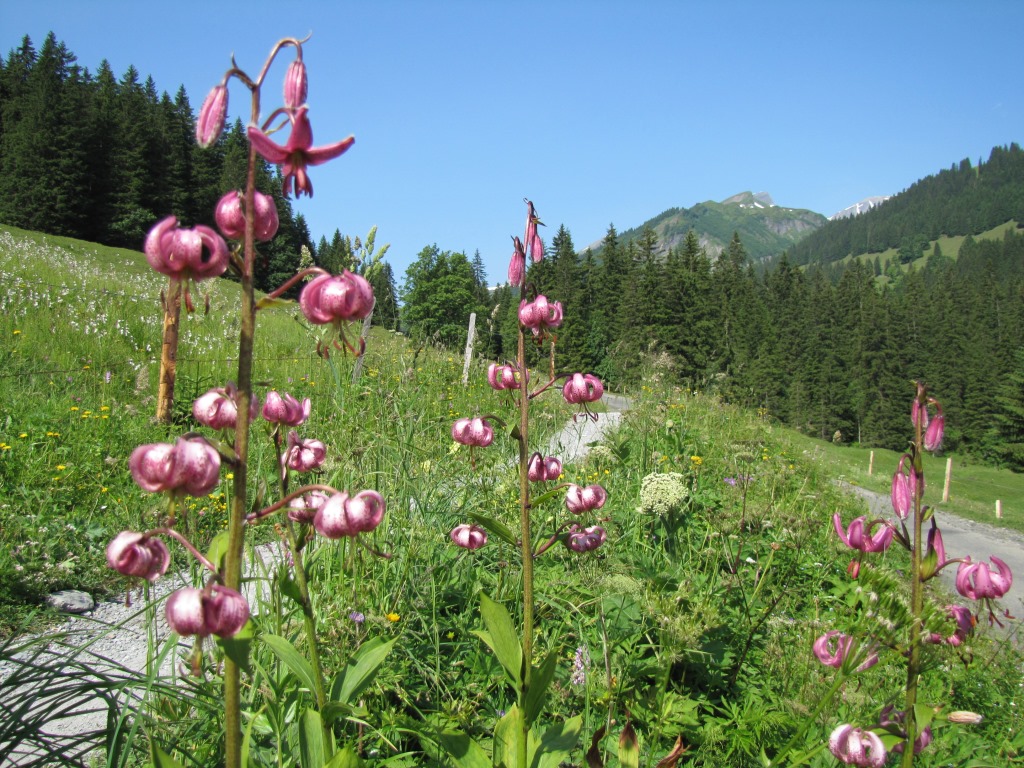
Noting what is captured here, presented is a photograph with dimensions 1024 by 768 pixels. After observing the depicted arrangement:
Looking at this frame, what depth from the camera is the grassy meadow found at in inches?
62.2

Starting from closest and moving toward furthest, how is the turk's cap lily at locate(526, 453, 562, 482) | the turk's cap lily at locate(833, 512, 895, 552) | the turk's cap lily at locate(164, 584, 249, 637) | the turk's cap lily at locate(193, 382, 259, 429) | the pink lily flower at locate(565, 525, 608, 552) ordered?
the turk's cap lily at locate(164, 584, 249, 637) → the turk's cap lily at locate(193, 382, 259, 429) → the turk's cap lily at locate(833, 512, 895, 552) → the pink lily flower at locate(565, 525, 608, 552) → the turk's cap lily at locate(526, 453, 562, 482)

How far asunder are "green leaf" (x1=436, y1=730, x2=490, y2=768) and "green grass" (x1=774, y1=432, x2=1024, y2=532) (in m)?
1.07

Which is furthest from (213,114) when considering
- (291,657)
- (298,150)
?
(291,657)

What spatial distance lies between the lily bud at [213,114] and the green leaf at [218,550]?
0.63m

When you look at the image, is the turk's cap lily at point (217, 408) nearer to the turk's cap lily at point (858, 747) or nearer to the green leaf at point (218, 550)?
the green leaf at point (218, 550)

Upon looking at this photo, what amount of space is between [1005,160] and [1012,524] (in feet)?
609

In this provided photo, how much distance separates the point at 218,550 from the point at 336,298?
47 centimetres

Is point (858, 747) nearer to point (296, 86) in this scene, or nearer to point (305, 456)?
point (305, 456)

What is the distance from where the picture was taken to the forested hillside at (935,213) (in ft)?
459

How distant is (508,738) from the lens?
4.17 feet

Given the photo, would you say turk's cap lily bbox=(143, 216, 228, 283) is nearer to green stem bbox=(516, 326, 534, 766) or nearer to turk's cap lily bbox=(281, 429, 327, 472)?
turk's cap lily bbox=(281, 429, 327, 472)

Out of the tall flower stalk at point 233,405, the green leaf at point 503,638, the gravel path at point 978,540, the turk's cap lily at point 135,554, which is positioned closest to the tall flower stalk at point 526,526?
the green leaf at point 503,638

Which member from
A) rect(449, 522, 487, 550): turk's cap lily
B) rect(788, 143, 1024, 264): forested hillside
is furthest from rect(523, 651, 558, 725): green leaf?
rect(788, 143, 1024, 264): forested hillside

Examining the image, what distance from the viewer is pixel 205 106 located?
975 millimetres
